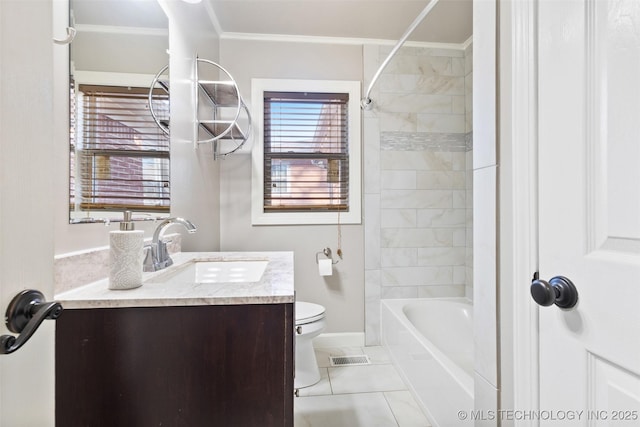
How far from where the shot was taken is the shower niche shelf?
1.79m

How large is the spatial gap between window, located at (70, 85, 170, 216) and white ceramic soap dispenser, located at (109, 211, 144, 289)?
18cm

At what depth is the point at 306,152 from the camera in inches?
95.0

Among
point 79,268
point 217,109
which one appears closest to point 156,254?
point 79,268

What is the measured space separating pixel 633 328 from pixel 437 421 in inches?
49.9

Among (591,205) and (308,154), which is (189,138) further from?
(591,205)

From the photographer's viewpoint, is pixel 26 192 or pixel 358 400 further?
pixel 358 400

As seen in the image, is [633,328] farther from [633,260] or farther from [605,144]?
[605,144]

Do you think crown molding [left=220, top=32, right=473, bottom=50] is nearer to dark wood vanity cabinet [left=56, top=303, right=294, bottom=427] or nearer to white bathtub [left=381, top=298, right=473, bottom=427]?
white bathtub [left=381, top=298, right=473, bottom=427]

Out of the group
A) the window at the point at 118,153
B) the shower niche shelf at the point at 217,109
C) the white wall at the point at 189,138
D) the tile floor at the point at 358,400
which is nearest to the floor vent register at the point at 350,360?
the tile floor at the point at 358,400

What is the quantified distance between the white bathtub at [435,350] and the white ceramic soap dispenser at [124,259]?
133 centimetres

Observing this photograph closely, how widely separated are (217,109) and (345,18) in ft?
3.80

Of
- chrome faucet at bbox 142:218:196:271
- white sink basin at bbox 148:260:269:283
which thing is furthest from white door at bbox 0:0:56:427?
white sink basin at bbox 148:260:269:283

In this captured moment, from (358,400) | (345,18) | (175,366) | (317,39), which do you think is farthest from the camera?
(317,39)

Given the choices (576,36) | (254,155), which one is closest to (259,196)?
(254,155)
